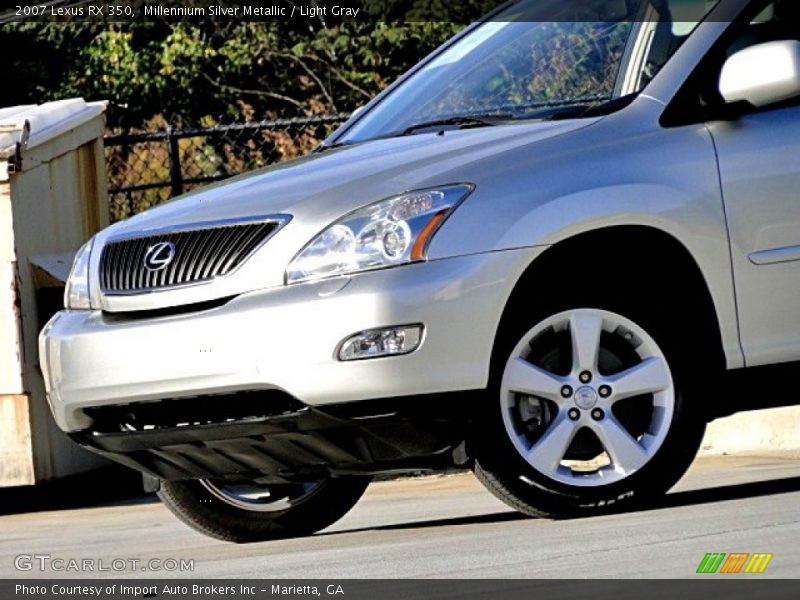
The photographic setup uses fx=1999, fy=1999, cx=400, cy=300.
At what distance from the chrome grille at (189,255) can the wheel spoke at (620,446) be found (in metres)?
1.10

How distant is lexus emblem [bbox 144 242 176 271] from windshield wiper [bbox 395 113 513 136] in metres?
1.06

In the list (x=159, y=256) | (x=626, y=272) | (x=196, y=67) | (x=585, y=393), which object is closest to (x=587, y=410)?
(x=585, y=393)

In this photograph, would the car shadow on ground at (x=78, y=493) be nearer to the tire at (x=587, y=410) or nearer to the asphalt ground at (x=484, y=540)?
the asphalt ground at (x=484, y=540)

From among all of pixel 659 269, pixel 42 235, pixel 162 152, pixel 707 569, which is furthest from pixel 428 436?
Answer: pixel 162 152

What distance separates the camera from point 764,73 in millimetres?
5961

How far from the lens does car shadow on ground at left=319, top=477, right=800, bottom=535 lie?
6.21 meters

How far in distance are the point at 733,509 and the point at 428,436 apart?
39.3 inches

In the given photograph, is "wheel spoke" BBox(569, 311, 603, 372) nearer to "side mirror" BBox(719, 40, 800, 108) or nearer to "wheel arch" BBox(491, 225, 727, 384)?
"wheel arch" BBox(491, 225, 727, 384)

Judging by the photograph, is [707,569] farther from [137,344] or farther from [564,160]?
[137,344]

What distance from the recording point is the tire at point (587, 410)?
5.71m

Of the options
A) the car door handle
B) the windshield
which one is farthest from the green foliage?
the car door handle

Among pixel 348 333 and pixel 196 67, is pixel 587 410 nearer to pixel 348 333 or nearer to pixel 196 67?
pixel 348 333

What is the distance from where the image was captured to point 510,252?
5625 millimetres

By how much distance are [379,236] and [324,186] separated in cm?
35
